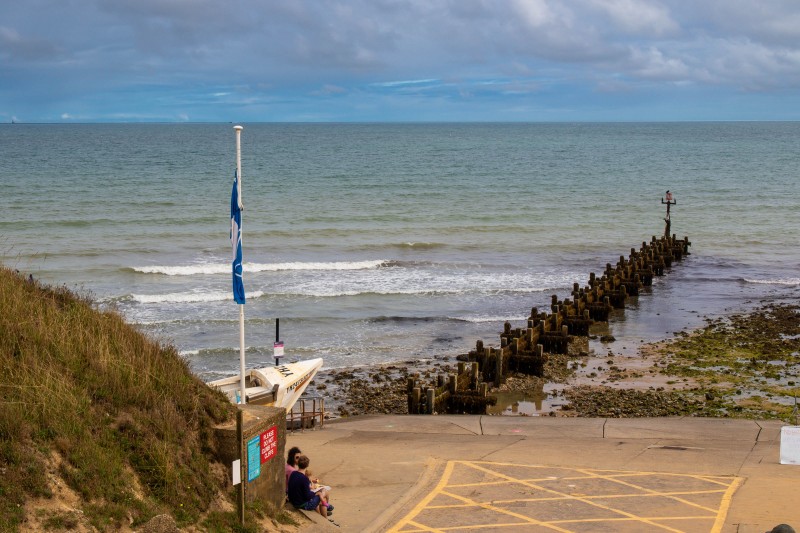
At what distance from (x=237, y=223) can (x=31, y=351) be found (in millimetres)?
3745

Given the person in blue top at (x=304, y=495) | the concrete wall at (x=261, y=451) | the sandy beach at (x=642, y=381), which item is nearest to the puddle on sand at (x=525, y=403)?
the sandy beach at (x=642, y=381)

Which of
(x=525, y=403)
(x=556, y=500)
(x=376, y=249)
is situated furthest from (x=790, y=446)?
(x=376, y=249)

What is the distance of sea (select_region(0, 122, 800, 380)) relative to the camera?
32250 millimetres

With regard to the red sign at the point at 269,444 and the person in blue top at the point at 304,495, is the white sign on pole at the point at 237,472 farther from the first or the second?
the person in blue top at the point at 304,495

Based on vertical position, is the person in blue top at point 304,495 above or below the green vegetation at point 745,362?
above

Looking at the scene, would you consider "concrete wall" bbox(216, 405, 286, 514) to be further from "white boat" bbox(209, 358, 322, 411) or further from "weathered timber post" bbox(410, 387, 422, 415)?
"weathered timber post" bbox(410, 387, 422, 415)

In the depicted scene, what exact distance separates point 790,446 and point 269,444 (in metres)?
7.29

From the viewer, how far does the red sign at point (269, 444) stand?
12.9 m

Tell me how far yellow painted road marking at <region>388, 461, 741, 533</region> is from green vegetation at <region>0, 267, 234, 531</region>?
129 inches

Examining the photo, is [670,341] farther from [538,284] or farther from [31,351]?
[31,351]

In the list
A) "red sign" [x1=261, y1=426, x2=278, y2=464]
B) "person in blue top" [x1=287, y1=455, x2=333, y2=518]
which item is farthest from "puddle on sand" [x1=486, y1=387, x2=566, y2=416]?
"red sign" [x1=261, y1=426, x2=278, y2=464]

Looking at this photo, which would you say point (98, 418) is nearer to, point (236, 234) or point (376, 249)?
point (236, 234)

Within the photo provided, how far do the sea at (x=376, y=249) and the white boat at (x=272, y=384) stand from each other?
3896 millimetres

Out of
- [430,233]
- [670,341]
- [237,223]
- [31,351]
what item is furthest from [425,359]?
[430,233]
